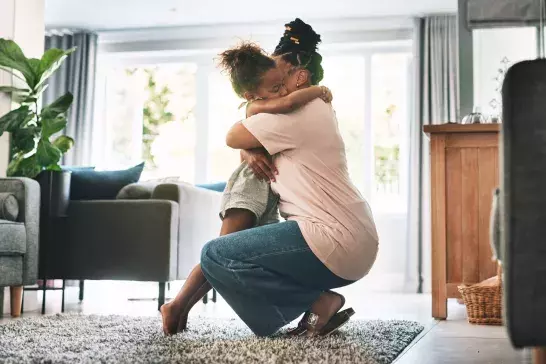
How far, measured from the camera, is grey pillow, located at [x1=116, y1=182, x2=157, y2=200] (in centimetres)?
377

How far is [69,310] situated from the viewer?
3.50 metres

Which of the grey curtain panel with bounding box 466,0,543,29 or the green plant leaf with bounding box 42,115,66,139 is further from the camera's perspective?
the grey curtain panel with bounding box 466,0,543,29

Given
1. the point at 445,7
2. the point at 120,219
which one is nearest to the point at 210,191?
the point at 120,219

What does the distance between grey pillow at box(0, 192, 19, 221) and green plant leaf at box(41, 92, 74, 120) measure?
680mm

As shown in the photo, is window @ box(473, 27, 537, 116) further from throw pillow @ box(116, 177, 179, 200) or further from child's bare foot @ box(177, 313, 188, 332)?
child's bare foot @ box(177, 313, 188, 332)

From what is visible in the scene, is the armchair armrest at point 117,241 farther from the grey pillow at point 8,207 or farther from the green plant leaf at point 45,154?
the grey pillow at point 8,207

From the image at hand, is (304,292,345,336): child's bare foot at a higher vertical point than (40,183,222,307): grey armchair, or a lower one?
lower

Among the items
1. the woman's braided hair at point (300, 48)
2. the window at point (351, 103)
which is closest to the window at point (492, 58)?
the window at point (351, 103)

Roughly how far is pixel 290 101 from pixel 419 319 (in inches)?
54.4

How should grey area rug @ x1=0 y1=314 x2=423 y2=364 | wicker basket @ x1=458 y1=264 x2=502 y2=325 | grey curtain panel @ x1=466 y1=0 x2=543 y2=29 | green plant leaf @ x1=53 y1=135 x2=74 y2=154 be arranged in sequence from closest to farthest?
grey area rug @ x1=0 y1=314 x2=423 y2=364 → wicker basket @ x1=458 y1=264 x2=502 y2=325 → green plant leaf @ x1=53 y1=135 x2=74 y2=154 → grey curtain panel @ x1=466 y1=0 x2=543 y2=29

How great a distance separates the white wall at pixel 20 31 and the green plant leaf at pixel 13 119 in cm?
17

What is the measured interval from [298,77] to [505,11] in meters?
2.41

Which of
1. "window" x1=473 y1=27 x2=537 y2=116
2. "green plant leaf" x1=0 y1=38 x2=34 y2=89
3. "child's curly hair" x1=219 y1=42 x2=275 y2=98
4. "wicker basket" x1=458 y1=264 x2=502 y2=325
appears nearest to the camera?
"child's curly hair" x1=219 y1=42 x2=275 y2=98

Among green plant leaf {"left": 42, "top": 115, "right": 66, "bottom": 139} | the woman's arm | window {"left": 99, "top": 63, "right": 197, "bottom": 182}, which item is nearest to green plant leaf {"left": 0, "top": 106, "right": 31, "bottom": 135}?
green plant leaf {"left": 42, "top": 115, "right": 66, "bottom": 139}
